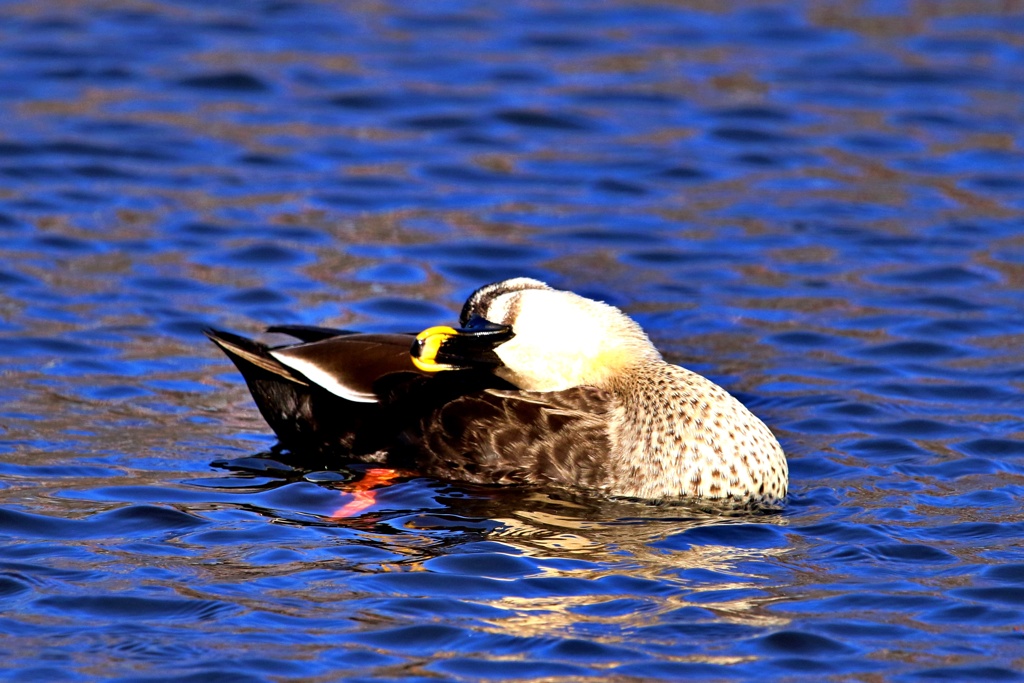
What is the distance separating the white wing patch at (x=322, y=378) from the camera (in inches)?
319

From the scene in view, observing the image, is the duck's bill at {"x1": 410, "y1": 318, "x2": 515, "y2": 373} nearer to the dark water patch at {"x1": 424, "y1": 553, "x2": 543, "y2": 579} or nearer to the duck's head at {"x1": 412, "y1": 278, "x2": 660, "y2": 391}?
the duck's head at {"x1": 412, "y1": 278, "x2": 660, "y2": 391}

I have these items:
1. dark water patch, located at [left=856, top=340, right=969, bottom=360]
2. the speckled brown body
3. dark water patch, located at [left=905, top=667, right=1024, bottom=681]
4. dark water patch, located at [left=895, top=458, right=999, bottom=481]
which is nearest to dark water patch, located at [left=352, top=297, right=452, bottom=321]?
dark water patch, located at [left=856, top=340, right=969, bottom=360]

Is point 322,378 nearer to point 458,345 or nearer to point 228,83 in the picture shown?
point 458,345

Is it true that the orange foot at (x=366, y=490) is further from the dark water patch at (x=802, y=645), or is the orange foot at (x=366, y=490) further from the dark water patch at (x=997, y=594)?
the dark water patch at (x=997, y=594)

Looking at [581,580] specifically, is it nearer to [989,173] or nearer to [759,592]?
[759,592]

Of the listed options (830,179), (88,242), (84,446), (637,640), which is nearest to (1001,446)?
(637,640)

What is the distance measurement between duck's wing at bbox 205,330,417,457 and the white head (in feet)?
1.71

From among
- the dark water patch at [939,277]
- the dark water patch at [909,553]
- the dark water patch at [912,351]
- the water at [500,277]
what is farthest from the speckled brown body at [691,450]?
the dark water patch at [939,277]

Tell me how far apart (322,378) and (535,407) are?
43.5 inches

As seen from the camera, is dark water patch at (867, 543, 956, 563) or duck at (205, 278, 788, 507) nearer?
dark water patch at (867, 543, 956, 563)

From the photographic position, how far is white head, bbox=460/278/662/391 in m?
7.92

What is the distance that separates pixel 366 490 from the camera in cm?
775

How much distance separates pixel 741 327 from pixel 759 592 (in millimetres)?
4392

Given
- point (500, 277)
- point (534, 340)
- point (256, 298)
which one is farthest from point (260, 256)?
point (534, 340)
